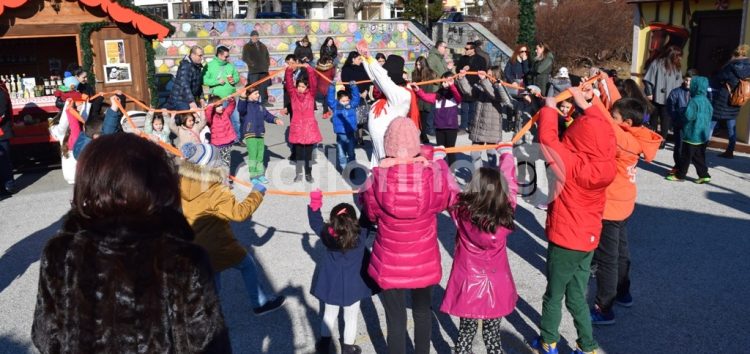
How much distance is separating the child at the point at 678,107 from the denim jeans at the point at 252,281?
710 cm

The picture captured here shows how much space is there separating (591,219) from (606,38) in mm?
24781

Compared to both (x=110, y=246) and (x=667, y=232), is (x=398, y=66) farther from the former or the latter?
(x=110, y=246)

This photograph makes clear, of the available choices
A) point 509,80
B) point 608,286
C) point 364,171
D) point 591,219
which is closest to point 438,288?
point 608,286

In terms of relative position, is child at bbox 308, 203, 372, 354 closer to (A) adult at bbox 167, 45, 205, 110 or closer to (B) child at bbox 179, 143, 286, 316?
(B) child at bbox 179, 143, 286, 316

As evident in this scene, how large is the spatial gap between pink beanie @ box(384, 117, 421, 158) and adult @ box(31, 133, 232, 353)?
179 cm

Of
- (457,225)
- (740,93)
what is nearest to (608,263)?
(457,225)

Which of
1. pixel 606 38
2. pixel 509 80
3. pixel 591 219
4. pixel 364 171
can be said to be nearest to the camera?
pixel 591 219

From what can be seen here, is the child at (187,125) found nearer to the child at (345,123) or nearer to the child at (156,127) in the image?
the child at (156,127)

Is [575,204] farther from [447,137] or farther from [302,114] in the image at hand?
[302,114]

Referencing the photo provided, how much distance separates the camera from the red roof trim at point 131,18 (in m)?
11.3

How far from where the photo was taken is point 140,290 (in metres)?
2.21

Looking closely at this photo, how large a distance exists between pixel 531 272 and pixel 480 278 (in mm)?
2105

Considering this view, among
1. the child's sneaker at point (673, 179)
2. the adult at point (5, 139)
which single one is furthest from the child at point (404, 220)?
the adult at point (5, 139)

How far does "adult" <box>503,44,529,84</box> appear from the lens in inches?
487
